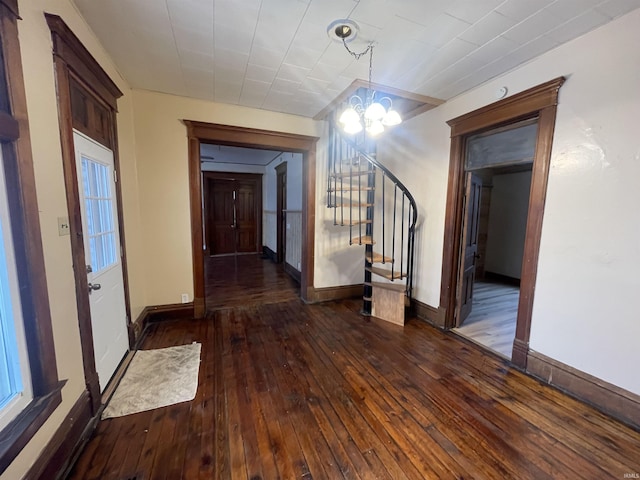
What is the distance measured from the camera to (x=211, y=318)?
11.2 feet

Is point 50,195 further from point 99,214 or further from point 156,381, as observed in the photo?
point 156,381

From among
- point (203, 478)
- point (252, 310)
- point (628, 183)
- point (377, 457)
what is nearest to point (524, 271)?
point (628, 183)

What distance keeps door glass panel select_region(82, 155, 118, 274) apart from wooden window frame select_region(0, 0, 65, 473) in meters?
0.68

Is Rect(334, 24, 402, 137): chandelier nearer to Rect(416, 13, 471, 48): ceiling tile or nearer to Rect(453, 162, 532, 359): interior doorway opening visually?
Rect(416, 13, 471, 48): ceiling tile

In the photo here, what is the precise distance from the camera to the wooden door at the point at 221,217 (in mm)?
7266

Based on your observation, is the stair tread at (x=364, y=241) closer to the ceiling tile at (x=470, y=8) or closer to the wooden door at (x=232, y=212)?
the ceiling tile at (x=470, y=8)

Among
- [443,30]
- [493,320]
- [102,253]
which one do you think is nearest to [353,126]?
[443,30]

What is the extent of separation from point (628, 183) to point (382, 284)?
91.3 inches

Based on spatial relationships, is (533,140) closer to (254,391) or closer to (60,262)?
(254,391)

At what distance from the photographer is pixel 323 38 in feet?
6.64

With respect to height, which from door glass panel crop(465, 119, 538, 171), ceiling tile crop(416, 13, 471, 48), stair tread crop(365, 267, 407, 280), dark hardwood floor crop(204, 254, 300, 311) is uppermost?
ceiling tile crop(416, 13, 471, 48)

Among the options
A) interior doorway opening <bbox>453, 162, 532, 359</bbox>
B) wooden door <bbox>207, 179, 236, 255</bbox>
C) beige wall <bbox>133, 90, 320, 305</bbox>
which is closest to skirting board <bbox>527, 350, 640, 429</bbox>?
interior doorway opening <bbox>453, 162, 532, 359</bbox>

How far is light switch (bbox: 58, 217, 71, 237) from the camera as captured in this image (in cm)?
152

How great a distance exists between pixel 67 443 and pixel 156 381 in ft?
2.37
